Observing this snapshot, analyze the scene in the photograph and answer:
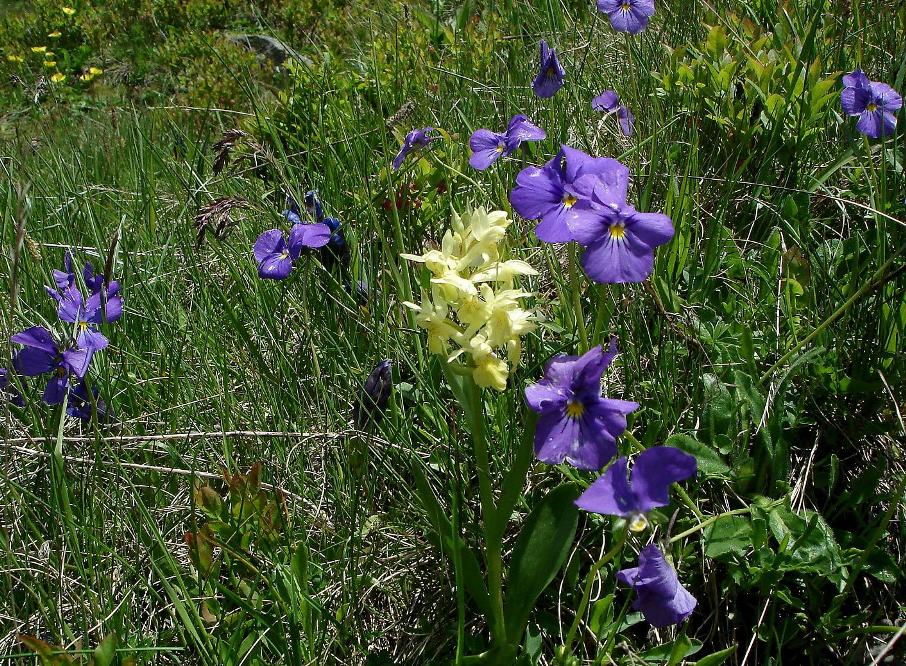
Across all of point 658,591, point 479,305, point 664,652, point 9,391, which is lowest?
point 9,391

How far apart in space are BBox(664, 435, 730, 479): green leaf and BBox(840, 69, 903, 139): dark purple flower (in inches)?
40.5

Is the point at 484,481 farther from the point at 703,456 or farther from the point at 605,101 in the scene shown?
the point at 605,101

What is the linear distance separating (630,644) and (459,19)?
11.2 feet

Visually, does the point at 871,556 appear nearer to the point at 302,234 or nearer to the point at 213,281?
the point at 302,234

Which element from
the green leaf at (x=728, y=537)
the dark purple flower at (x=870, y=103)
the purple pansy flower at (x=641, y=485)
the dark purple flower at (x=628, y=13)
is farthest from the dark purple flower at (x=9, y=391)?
the dark purple flower at (x=870, y=103)

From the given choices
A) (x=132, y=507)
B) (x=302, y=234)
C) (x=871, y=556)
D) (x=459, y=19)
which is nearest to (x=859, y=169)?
(x=871, y=556)

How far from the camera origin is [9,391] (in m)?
2.11

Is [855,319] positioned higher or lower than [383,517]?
higher

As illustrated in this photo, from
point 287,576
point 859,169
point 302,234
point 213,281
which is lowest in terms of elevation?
point 213,281

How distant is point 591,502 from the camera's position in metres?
1.08

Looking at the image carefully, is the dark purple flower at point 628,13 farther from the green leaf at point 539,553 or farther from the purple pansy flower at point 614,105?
the green leaf at point 539,553

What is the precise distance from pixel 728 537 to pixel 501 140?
3.54 feet

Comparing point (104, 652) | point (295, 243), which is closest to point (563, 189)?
point (295, 243)

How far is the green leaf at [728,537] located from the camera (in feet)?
4.83
